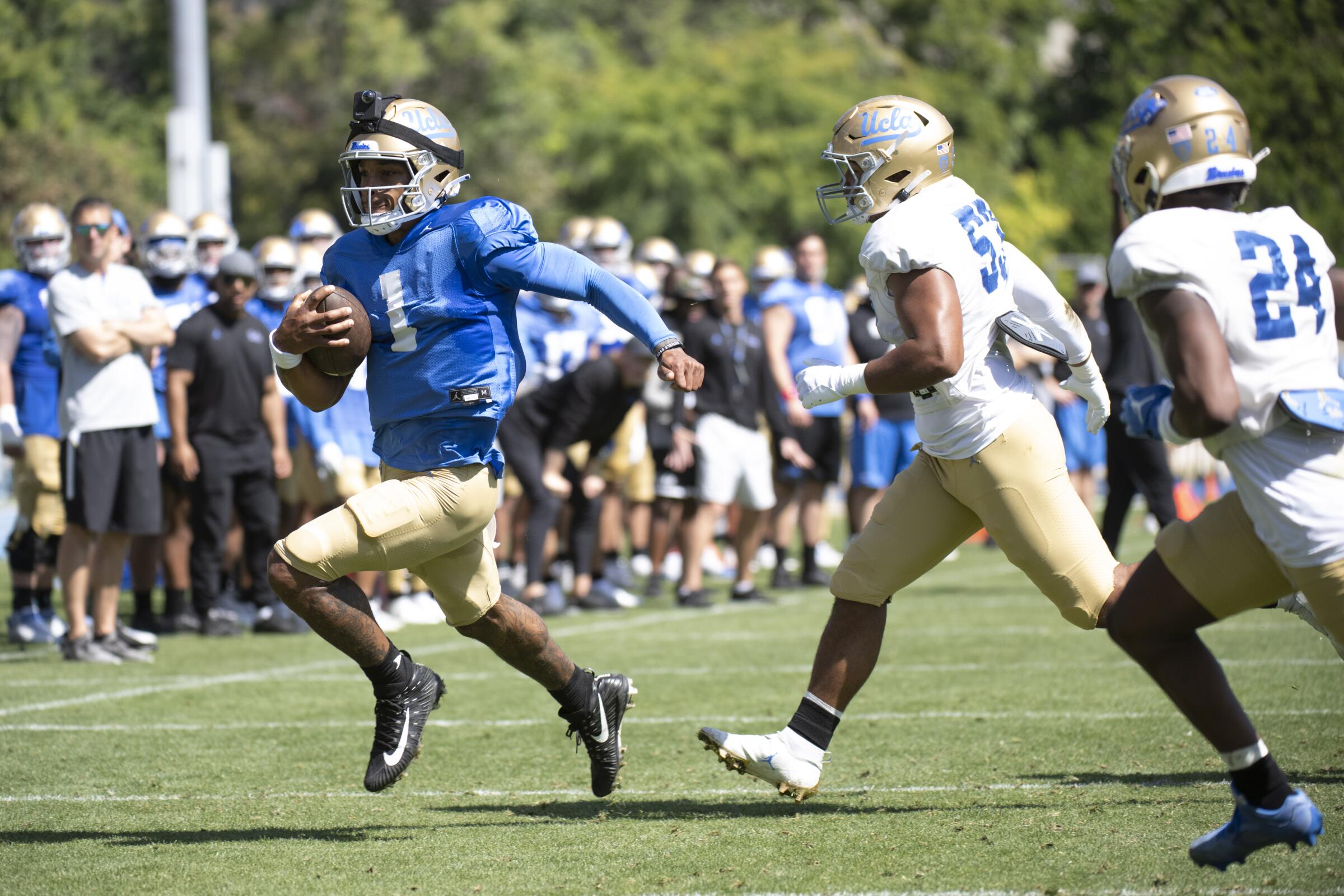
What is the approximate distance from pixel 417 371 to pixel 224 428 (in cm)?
554

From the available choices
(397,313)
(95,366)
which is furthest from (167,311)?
(397,313)

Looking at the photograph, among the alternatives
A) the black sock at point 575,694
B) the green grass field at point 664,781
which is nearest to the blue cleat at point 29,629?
the green grass field at point 664,781

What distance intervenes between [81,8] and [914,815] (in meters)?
25.2

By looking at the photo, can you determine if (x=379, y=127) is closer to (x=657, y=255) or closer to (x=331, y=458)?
(x=331, y=458)

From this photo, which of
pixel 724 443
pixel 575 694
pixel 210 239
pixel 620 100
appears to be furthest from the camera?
pixel 620 100

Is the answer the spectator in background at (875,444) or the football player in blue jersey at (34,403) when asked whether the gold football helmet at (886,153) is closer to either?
the football player in blue jersey at (34,403)

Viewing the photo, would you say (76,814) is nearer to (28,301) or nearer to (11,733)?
(11,733)

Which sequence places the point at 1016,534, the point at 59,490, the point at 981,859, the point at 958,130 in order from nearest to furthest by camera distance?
the point at 981,859 < the point at 1016,534 < the point at 59,490 < the point at 958,130

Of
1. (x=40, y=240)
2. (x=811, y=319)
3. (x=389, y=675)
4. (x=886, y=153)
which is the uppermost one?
(x=40, y=240)

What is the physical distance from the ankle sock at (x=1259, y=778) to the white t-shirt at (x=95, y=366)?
6.54 m

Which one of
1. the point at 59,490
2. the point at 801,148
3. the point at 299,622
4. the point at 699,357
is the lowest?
the point at 299,622

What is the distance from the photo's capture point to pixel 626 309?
4.81m

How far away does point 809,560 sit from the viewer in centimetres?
1276

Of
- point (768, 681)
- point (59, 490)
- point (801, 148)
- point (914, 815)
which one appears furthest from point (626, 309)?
point (801, 148)
